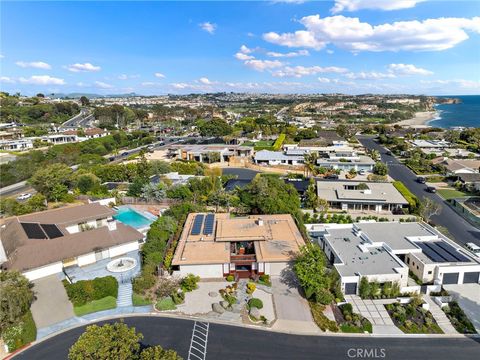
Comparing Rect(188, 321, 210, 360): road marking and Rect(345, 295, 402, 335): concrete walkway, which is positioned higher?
Rect(188, 321, 210, 360): road marking

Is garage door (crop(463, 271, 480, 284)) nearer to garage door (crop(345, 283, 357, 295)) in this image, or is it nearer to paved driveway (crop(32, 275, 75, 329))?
garage door (crop(345, 283, 357, 295))

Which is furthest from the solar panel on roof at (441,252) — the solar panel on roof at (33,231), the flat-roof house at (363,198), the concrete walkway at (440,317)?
the solar panel on roof at (33,231)

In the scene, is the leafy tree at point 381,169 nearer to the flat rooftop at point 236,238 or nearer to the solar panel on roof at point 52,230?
the flat rooftop at point 236,238

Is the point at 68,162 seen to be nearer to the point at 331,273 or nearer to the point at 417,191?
the point at 331,273

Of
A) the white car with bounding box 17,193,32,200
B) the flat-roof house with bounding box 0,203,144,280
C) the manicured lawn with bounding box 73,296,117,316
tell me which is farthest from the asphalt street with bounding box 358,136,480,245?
the white car with bounding box 17,193,32,200

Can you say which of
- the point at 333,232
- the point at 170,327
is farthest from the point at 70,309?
the point at 333,232

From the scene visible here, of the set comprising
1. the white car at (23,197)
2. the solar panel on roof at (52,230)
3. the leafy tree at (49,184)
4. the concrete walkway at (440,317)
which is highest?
the leafy tree at (49,184)
